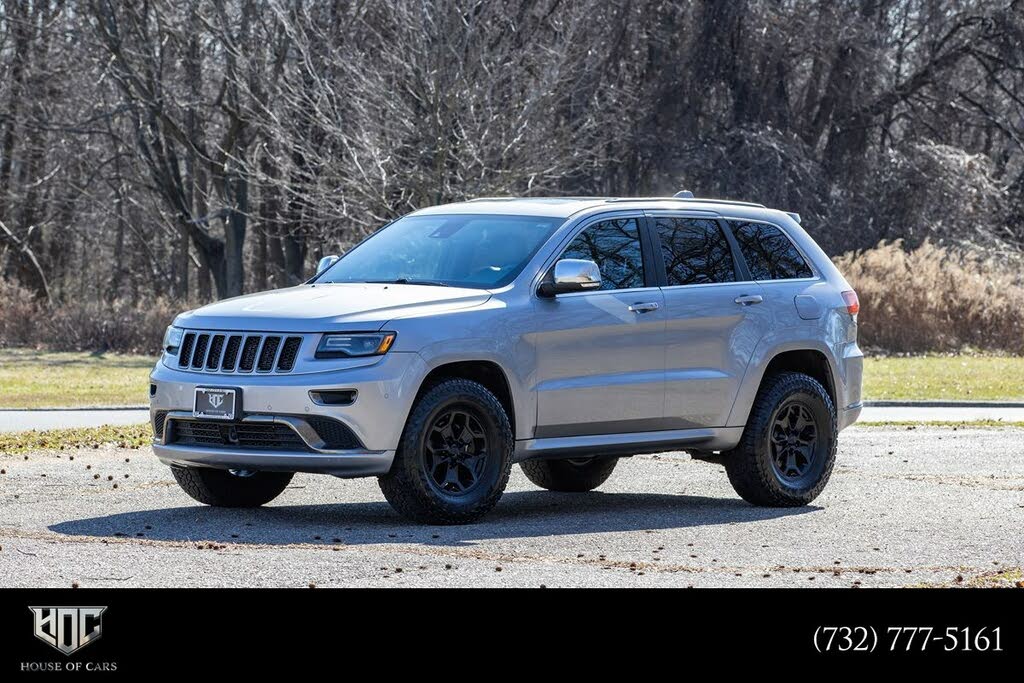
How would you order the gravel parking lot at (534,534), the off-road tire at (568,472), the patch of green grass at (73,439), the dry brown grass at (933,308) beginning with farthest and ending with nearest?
the dry brown grass at (933,308)
the patch of green grass at (73,439)
the off-road tire at (568,472)
the gravel parking lot at (534,534)

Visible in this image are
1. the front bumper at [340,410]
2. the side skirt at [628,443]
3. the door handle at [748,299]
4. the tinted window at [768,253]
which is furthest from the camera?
the tinted window at [768,253]

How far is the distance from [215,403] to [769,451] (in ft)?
12.6

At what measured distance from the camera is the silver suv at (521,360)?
9500 millimetres

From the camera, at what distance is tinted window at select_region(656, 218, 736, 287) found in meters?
11.1

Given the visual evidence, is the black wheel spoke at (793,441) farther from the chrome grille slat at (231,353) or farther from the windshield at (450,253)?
the chrome grille slat at (231,353)

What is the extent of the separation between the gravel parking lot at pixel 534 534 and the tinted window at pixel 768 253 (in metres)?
1.61

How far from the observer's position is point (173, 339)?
400 inches

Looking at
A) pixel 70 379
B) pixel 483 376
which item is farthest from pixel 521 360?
pixel 70 379

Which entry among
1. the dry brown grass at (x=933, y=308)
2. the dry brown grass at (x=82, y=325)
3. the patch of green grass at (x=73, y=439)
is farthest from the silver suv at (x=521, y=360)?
the dry brown grass at (x=82, y=325)

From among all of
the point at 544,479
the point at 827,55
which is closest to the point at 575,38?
the point at 827,55

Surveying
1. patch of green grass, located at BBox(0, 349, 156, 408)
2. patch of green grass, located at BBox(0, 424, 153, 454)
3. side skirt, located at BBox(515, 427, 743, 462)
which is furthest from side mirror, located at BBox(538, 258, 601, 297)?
patch of green grass, located at BBox(0, 349, 156, 408)

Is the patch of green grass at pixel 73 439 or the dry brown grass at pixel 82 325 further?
the dry brown grass at pixel 82 325

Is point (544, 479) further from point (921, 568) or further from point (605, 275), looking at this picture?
point (921, 568)

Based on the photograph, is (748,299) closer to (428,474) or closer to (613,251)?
(613,251)
